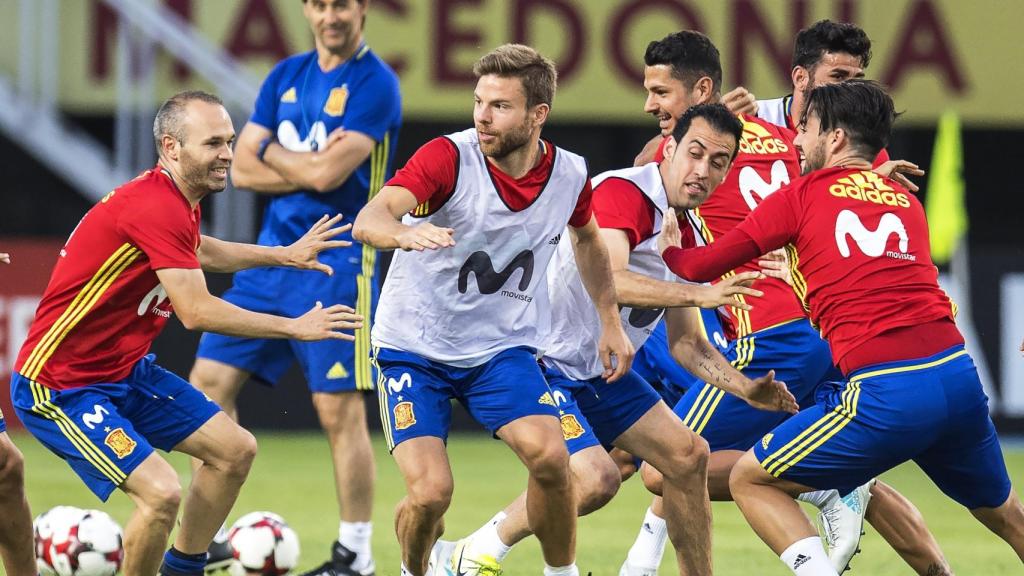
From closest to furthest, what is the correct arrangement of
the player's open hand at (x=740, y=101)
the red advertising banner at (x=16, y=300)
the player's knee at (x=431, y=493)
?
the player's knee at (x=431, y=493) → the player's open hand at (x=740, y=101) → the red advertising banner at (x=16, y=300)

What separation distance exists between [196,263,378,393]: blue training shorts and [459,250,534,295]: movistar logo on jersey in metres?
1.75

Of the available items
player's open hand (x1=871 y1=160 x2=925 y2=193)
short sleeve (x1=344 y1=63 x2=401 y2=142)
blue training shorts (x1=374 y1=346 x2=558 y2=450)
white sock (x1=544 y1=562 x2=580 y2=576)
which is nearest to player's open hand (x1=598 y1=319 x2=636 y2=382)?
blue training shorts (x1=374 y1=346 x2=558 y2=450)

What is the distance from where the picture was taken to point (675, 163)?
7.07 m

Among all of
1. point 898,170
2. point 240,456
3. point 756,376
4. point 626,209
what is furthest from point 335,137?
point 898,170

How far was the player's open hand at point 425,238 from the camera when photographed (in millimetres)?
5938

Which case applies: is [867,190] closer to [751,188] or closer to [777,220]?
[777,220]

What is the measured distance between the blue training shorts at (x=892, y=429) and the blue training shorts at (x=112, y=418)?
2.40m

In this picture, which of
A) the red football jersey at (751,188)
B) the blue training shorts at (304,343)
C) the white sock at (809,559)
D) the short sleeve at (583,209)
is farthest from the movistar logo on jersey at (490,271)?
the blue training shorts at (304,343)

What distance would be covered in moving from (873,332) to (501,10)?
11.2 m

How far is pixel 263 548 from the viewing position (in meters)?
7.79

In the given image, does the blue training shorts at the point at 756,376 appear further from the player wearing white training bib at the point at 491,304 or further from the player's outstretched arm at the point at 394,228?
the player's outstretched arm at the point at 394,228

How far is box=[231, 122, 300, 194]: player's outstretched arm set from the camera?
870 cm

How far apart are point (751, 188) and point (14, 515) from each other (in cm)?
356

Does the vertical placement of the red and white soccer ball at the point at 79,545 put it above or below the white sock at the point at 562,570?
below
